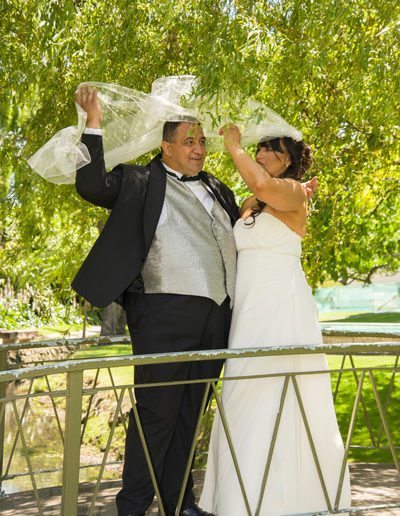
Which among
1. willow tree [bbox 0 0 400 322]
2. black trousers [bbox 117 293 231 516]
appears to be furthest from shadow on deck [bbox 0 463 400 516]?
willow tree [bbox 0 0 400 322]

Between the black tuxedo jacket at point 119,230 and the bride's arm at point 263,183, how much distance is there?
33cm

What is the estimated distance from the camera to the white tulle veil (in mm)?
3658

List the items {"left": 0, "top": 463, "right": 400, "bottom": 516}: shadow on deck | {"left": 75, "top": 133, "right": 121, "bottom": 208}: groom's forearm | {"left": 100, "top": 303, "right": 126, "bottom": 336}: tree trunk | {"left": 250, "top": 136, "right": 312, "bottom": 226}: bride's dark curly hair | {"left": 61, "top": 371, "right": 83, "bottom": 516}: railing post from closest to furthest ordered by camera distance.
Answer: {"left": 61, "top": 371, "right": 83, "bottom": 516}: railing post → {"left": 75, "top": 133, "right": 121, "bottom": 208}: groom's forearm → {"left": 250, "top": 136, "right": 312, "bottom": 226}: bride's dark curly hair → {"left": 0, "top": 463, "right": 400, "bottom": 516}: shadow on deck → {"left": 100, "top": 303, "right": 126, "bottom": 336}: tree trunk

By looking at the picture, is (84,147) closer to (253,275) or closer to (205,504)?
(253,275)

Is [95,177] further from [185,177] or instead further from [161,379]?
[161,379]

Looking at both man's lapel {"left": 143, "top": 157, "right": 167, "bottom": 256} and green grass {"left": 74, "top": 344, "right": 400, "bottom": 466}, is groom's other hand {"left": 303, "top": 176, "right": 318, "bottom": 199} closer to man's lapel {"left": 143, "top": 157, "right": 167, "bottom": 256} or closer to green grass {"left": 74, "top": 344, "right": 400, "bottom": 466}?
man's lapel {"left": 143, "top": 157, "right": 167, "bottom": 256}

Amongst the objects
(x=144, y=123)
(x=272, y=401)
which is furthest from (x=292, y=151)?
(x=272, y=401)

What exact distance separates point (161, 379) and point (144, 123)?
1111 millimetres

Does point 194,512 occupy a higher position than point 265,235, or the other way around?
point 265,235

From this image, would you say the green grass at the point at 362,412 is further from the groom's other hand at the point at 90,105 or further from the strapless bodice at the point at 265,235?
the groom's other hand at the point at 90,105

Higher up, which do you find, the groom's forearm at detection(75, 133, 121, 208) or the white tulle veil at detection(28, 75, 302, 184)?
the white tulle veil at detection(28, 75, 302, 184)

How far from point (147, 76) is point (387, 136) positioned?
2.00 m

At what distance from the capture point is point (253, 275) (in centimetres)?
373

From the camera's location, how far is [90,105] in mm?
3498
